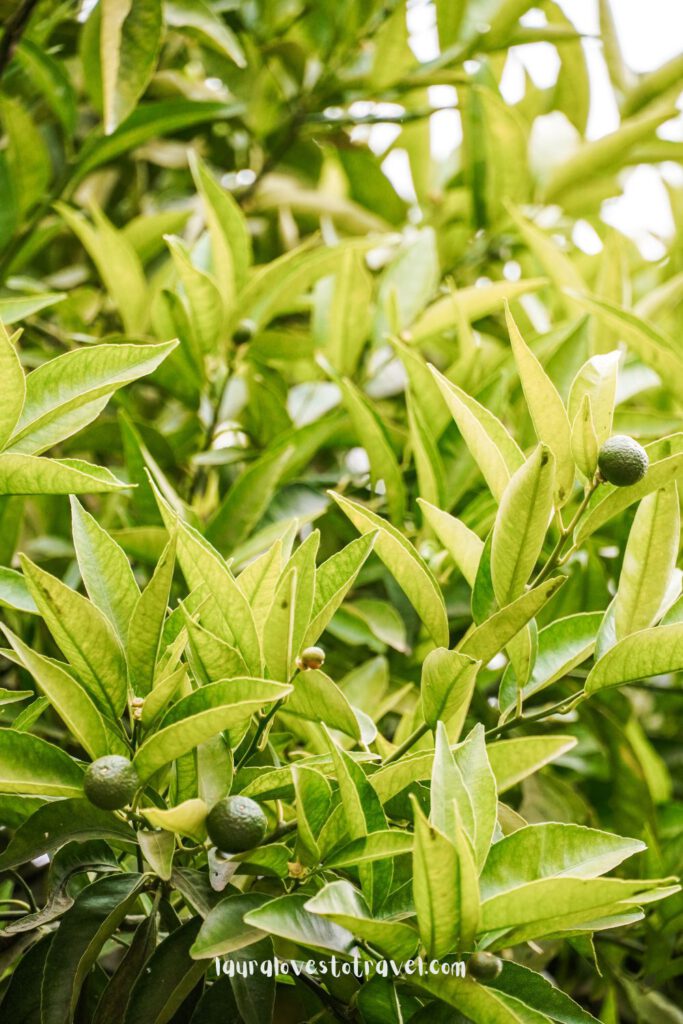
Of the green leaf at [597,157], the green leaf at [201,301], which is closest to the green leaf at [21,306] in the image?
the green leaf at [201,301]

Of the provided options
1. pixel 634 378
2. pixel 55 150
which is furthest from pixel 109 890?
pixel 55 150

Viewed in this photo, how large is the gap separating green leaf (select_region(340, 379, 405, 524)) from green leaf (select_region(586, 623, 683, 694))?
322 mm

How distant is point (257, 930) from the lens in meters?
0.58

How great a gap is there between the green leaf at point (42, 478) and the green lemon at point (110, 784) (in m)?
0.17

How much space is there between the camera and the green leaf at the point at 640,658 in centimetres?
64

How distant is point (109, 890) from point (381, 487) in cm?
55

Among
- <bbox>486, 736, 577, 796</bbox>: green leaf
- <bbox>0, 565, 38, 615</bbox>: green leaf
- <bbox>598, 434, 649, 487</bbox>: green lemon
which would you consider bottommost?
<bbox>486, 736, 577, 796</bbox>: green leaf

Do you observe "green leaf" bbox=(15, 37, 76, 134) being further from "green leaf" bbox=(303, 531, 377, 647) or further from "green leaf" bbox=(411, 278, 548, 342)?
"green leaf" bbox=(303, 531, 377, 647)

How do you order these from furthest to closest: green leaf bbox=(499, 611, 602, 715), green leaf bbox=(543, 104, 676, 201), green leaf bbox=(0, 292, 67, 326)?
green leaf bbox=(543, 104, 676, 201), green leaf bbox=(0, 292, 67, 326), green leaf bbox=(499, 611, 602, 715)

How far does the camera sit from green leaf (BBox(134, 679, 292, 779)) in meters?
0.54

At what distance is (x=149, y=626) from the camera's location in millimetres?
599

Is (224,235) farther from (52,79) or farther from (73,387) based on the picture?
(73,387)

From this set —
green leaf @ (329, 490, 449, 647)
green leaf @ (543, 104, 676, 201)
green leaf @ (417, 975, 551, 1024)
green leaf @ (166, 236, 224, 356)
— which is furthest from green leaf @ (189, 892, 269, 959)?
green leaf @ (543, 104, 676, 201)

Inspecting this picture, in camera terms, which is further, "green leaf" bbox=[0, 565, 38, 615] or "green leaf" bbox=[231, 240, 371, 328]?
"green leaf" bbox=[231, 240, 371, 328]
